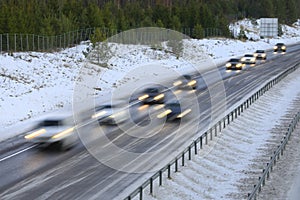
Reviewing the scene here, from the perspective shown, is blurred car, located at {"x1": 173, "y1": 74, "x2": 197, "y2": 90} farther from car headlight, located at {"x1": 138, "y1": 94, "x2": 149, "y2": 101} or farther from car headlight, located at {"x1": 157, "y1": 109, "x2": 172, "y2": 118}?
car headlight, located at {"x1": 157, "y1": 109, "x2": 172, "y2": 118}

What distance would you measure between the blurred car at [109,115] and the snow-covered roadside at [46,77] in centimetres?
417

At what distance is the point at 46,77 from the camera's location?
147 ft

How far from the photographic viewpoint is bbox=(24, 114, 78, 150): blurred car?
24.5m

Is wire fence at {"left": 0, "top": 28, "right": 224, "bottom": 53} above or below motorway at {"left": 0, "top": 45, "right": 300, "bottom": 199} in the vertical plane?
above

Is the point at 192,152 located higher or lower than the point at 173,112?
lower

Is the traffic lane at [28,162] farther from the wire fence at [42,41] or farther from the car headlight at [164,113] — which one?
the wire fence at [42,41]

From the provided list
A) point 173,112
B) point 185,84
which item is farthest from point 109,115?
point 185,84

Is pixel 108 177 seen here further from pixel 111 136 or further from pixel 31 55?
pixel 31 55

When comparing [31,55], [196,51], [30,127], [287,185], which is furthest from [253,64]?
[287,185]

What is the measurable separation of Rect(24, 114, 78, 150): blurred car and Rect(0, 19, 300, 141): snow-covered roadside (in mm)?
2670

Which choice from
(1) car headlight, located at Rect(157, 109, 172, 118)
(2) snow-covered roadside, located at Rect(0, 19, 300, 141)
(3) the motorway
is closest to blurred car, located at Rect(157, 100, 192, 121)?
(1) car headlight, located at Rect(157, 109, 172, 118)

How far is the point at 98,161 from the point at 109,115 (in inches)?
337

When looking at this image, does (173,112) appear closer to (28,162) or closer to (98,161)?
(98,161)

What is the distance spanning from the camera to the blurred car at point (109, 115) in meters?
29.7
